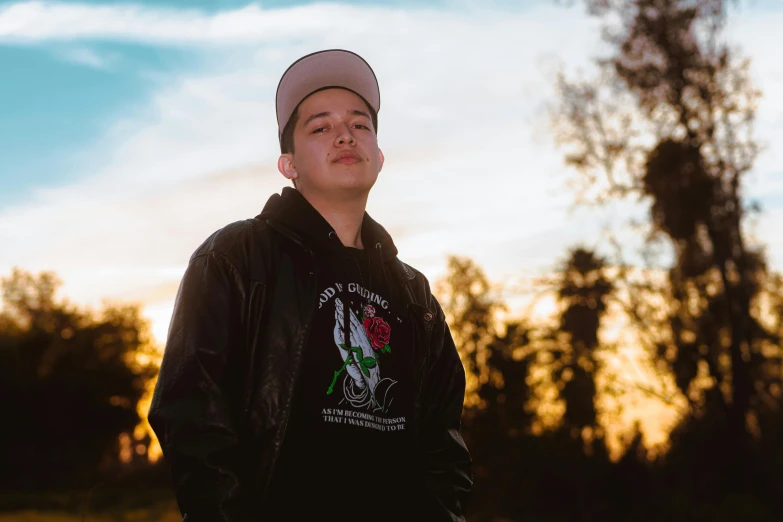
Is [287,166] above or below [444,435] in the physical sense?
above

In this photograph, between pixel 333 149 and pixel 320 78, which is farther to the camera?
pixel 320 78

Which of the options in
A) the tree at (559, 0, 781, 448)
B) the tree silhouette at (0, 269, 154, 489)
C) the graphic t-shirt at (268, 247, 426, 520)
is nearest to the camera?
the graphic t-shirt at (268, 247, 426, 520)

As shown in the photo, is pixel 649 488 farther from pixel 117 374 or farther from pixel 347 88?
pixel 117 374

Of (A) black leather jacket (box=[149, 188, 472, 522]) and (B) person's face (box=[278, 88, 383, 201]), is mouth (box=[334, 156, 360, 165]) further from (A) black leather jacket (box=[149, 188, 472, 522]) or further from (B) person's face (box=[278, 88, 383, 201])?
(A) black leather jacket (box=[149, 188, 472, 522])

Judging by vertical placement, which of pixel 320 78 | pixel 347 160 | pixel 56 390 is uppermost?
pixel 56 390

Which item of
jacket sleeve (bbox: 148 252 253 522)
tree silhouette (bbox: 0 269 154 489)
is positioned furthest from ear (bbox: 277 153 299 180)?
tree silhouette (bbox: 0 269 154 489)

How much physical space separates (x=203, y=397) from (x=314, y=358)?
430 mm

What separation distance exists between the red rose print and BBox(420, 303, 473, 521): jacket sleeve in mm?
431

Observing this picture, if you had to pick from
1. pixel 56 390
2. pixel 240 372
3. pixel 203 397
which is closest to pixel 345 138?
pixel 240 372

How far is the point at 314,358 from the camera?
9.38ft

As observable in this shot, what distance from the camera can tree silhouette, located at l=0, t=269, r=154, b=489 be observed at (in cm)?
4506

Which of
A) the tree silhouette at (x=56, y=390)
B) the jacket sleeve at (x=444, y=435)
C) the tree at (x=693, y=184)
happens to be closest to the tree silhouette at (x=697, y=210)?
the tree at (x=693, y=184)

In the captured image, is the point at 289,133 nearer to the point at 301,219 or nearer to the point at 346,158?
the point at 346,158

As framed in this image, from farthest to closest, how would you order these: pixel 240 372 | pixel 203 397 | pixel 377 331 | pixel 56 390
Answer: pixel 56 390, pixel 377 331, pixel 240 372, pixel 203 397
